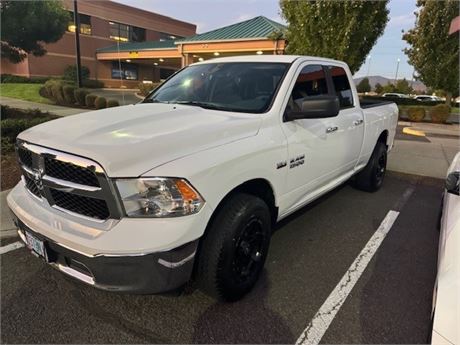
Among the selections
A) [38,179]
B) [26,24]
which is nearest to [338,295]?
[38,179]

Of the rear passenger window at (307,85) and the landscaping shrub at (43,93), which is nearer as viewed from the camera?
the rear passenger window at (307,85)

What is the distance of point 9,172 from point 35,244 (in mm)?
3883

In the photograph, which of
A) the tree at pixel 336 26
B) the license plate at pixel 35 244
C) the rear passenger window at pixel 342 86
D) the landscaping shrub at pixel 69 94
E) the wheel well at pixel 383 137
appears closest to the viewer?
the license plate at pixel 35 244

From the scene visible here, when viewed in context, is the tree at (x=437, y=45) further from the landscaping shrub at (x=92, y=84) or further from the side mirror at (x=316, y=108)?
the landscaping shrub at (x=92, y=84)

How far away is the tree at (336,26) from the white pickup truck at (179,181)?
1244cm

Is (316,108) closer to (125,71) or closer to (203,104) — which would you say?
(203,104)

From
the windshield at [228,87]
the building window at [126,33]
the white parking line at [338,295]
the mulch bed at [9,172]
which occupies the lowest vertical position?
the white parking line at [338,295]

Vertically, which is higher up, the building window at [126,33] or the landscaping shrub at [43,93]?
the building window at [126,33]

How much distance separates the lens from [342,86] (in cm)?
437

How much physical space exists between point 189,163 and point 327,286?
5.53ft

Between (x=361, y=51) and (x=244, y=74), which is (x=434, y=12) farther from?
(x=244, y=74)

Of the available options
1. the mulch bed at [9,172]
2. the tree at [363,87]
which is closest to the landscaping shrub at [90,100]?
the mulch bed at [9,172]

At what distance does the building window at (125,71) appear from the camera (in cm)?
3878

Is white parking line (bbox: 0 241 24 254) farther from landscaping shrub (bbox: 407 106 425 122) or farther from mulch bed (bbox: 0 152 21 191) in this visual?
landscaping shrub (bbox: 407 106 425 122)
